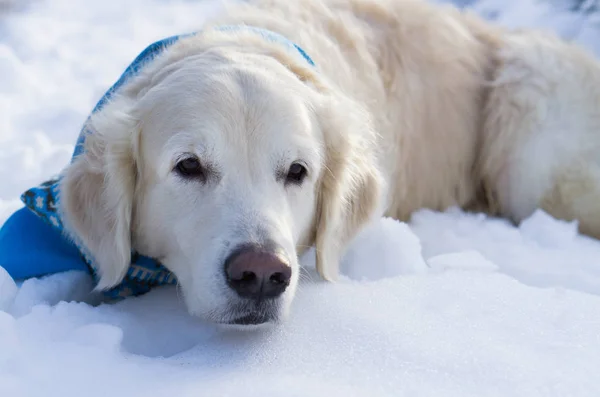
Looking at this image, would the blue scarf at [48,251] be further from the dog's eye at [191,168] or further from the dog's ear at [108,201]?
the dog's eye at [191,168]

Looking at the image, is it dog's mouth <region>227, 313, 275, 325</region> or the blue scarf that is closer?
dog's mouth <region>227, 313, 275, 325</region>

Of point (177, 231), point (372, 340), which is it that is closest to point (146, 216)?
point (177, 231)

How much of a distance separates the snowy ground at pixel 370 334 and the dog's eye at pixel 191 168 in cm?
47

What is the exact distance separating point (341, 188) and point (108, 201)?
898mm

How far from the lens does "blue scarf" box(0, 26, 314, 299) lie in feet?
8.02

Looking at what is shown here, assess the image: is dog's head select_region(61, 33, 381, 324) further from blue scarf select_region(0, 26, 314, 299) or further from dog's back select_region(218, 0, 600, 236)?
dog's back select_region(218, 0, 600, 236)

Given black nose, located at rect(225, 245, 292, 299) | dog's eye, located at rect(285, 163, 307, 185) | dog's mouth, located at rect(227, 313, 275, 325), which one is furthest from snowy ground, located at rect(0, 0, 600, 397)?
dog's eye, located at rect(285, 163, 307, 185)

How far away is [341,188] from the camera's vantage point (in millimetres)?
2709

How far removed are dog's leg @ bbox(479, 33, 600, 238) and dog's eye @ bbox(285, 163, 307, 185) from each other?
1.97 m

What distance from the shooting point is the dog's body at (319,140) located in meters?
2.24

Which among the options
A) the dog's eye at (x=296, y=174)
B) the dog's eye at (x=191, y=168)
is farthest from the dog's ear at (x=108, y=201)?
the dog's eye at (x=296, y=174)

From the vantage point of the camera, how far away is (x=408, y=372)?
5.62 feet

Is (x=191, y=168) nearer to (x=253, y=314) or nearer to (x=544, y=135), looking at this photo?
(x=253, y=314)

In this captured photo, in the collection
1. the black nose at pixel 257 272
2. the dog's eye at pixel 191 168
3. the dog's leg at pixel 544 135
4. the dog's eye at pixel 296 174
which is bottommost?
the dog's leg at pixel 544 135
